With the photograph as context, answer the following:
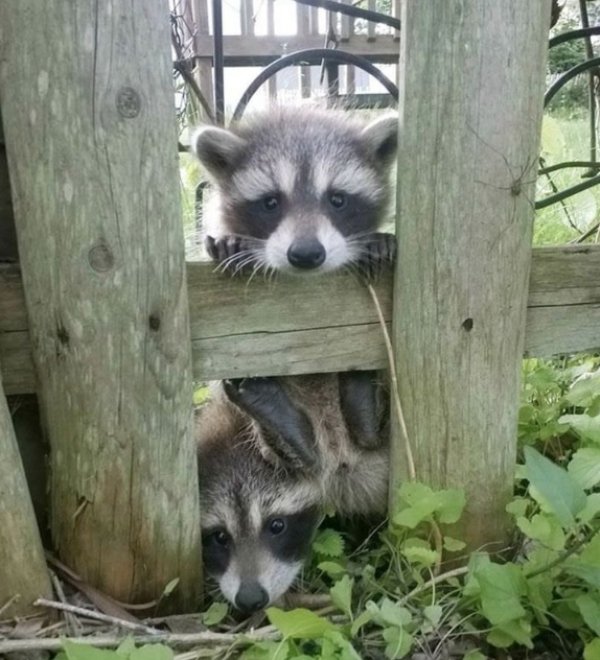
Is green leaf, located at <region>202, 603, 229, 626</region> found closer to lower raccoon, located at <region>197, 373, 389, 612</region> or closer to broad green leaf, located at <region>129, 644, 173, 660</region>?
lower raccoon, located at <region>197, 373, 389, 612</region>

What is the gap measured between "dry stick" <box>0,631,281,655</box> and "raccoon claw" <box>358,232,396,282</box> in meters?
0.89

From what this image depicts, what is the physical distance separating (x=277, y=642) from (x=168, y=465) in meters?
0.48

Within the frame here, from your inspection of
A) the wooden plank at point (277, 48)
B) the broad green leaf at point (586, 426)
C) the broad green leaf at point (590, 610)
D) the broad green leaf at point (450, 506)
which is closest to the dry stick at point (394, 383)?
the broad green leaf at point (450, 506)

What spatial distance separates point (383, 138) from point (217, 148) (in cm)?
53

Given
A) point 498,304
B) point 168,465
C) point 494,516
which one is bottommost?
point 494,516

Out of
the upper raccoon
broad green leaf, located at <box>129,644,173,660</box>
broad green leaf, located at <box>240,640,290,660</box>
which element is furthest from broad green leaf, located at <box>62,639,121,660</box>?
the upper raccoon

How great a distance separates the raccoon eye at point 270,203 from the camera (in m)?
2.65

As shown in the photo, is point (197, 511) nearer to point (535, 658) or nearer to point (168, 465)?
point (168, 465)

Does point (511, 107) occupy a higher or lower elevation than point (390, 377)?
higher

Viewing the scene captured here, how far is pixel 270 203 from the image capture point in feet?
8.75

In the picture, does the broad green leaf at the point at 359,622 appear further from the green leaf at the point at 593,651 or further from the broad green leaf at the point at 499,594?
the green leaf at the point at 593,651

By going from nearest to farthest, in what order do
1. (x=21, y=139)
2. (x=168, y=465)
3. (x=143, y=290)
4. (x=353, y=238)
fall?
(x=21, y=139) → (x=143, y=290) → (x=168, y=465) → (x=353, y=238)

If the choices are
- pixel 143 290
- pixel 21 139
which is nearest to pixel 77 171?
pixel 21 139

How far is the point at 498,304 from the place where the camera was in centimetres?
210
